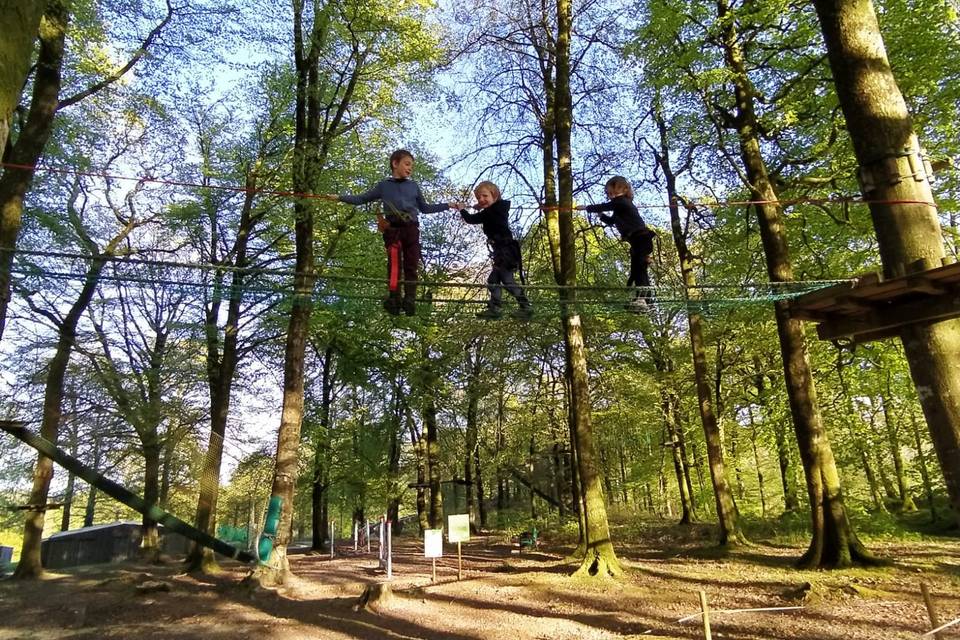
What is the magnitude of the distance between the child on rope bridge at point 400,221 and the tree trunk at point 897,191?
3.00 metres

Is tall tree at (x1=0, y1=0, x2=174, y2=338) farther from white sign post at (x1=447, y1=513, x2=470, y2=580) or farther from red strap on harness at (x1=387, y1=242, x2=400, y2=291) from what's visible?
white sign post at (x1=447, y1=513, x2=470, y2=580)

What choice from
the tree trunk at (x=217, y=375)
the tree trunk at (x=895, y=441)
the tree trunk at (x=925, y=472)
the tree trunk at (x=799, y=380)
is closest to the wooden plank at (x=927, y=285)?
the tree trunk at (x=799, y=380)

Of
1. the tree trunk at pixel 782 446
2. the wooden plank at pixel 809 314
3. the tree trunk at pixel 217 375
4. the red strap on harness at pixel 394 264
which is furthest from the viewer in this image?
the tree trunk at pixel 782 446

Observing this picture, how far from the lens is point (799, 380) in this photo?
847cm

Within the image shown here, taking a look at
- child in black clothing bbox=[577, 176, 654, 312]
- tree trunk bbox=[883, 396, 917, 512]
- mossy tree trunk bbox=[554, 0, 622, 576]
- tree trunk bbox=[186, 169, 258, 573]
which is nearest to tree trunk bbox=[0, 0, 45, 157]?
child in black clothing bbox=[577, 176, 654, 312]

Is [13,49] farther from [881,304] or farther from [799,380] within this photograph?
[799,380]

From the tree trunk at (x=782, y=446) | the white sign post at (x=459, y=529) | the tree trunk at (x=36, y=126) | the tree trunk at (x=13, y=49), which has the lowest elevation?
the white sign post at (x=459, y=529)

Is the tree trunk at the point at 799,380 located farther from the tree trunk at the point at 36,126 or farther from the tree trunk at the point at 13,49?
the tree trunk at the point at 36,126

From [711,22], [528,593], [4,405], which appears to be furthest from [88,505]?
[711,22]

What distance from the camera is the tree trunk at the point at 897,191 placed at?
3184mm

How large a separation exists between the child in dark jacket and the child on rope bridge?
25.9 inches

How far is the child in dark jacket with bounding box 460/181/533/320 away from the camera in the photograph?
5.62m

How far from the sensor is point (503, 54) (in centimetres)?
1166

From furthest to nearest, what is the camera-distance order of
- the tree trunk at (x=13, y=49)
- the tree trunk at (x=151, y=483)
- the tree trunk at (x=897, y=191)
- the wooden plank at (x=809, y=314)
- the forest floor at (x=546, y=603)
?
the tree trunk at (x=151, y=483) → the forest floor at (x=546, y=603) → the wooden plank at (x=809, y=314) → the tree trunk at (x=897, y=191) → the tree trunk at (x=13, y=49)
